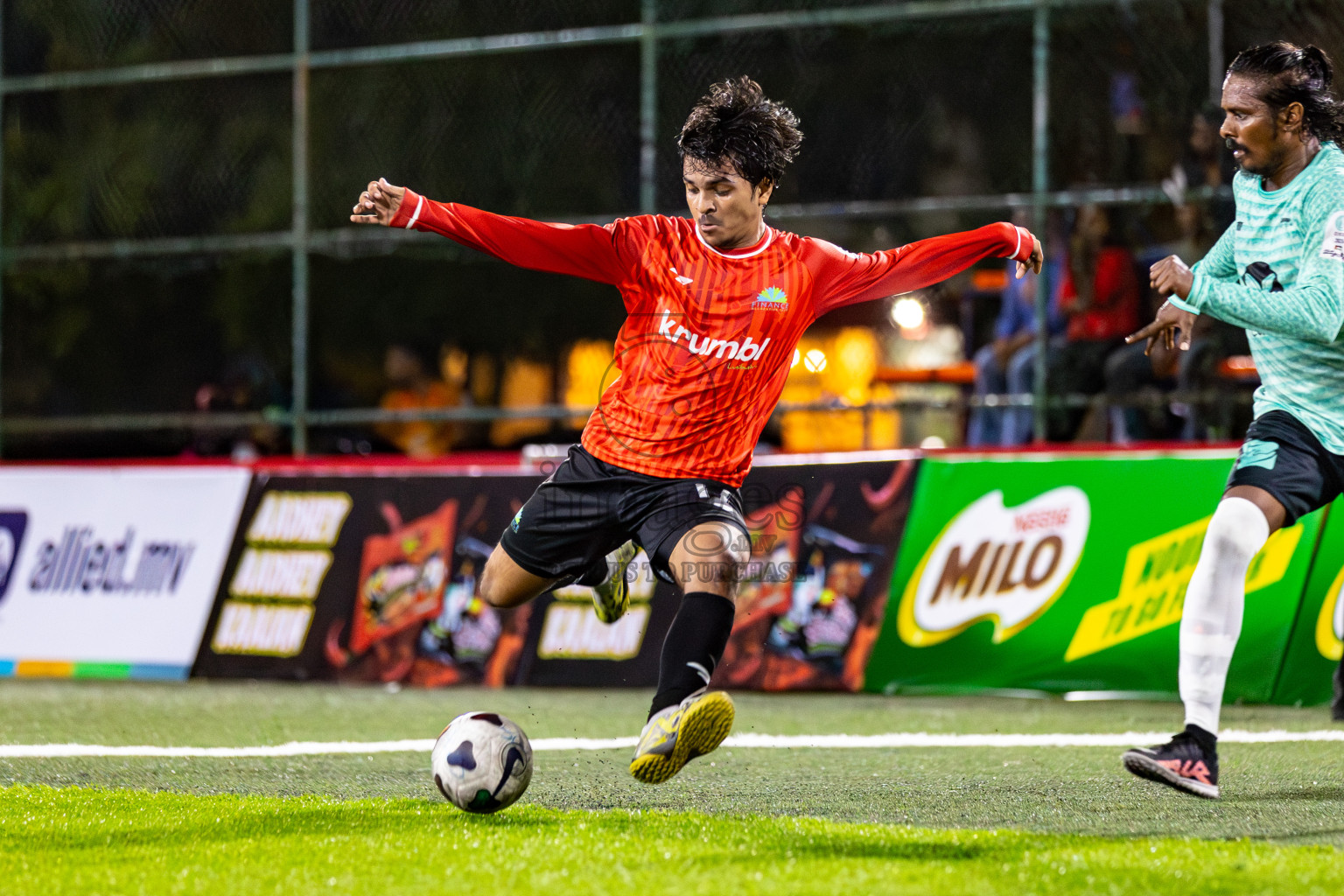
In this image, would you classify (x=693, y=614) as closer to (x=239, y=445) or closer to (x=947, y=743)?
Result: (x=947, y=743)

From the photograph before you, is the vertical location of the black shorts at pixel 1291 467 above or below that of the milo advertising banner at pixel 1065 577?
above

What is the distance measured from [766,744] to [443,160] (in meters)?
7.80

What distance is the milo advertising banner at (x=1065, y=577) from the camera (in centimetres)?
912

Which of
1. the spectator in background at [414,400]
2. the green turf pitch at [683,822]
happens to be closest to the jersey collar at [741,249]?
the green turf pitch at [683,822]

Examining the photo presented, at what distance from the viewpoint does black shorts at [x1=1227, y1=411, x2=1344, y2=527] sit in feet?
17.3

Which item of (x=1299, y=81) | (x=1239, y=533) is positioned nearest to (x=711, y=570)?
(x=1239, y=533)

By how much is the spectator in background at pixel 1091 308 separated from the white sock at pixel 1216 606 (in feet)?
20.5

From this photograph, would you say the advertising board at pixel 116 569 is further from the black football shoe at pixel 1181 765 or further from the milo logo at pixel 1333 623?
the black football shoe at pixel 1181 765

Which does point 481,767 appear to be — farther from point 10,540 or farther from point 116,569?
point 10,540

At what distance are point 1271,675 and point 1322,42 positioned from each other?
4248 mm

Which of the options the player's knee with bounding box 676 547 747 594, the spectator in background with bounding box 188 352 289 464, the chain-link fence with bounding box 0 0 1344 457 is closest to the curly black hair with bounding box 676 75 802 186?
the player's knee with bounding box 676 547 747 594

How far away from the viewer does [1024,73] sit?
12125mm

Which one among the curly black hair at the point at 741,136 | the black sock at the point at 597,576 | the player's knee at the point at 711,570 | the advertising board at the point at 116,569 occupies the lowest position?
the advertising board at the point at 116,569

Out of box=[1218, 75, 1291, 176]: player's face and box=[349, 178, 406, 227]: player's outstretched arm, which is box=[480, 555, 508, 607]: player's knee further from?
box=[1218, 75, 1291, 176]: player's face
